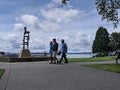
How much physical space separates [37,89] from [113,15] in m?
15.6

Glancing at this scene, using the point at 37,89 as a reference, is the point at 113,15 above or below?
above

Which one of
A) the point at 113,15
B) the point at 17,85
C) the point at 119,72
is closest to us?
the point at 17,85

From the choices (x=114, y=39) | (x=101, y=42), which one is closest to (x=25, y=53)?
(x=114, y=39)

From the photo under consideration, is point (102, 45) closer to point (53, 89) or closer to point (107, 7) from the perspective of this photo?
point (107, 7)

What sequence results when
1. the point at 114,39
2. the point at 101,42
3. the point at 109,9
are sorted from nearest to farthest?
1. the point at 109,9
2. the point at 114,39
3. the point at 101,42

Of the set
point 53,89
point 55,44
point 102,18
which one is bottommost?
point 53,89

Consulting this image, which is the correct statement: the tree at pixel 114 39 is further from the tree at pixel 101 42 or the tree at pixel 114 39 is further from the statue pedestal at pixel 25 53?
the statue pedestal at pixel 25 53

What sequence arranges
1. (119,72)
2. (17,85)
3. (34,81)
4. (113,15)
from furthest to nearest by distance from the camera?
1. (113,15)
2. (119,72)
3. (34,81)
4. (17,85)

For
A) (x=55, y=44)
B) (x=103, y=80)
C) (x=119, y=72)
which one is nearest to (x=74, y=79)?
(x=103, y=80)

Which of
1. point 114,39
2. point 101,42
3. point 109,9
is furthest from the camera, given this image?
point 101,42

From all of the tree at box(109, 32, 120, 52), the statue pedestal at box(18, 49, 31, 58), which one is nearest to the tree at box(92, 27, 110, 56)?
the tree at box(109, 32, 120, 52)

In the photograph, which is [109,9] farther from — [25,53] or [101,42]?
[101,42]

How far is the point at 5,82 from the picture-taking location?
579 inches

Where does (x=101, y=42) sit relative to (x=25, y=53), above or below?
above
